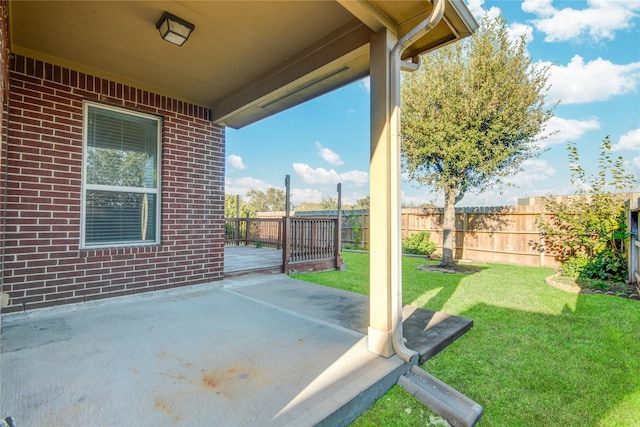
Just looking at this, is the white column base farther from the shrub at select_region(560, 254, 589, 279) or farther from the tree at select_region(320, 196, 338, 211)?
Result: the tree at select_region(320, 196, 338, 211)

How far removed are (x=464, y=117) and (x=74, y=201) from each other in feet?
24.9

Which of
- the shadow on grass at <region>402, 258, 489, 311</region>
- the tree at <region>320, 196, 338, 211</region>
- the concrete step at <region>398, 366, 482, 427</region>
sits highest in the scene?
the tree at <region>320, 196, 338, 211</region>

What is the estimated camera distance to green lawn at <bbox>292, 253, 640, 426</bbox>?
1.83 meters

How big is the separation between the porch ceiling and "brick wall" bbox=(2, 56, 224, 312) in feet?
0.76

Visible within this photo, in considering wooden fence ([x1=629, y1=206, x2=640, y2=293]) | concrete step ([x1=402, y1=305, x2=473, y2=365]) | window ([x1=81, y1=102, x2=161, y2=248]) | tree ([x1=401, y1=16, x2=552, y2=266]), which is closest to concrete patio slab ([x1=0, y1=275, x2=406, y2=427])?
concrete step ([x1=402, y1=305, x2=473, y2=365])

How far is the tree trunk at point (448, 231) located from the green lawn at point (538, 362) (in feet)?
8.94

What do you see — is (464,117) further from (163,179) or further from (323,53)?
(163,179)

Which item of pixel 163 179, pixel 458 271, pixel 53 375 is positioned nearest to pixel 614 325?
pixel 458 271

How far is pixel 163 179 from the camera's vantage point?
12.6ft

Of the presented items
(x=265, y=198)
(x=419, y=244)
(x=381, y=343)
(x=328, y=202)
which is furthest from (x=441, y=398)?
(x=265, y=198)

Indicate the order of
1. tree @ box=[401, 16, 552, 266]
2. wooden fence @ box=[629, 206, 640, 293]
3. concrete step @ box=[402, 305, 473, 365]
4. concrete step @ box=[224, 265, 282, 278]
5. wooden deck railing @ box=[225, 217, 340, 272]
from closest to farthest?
concrete step @ box=[402, 305, 473, 365]
concrete step @ box=[224, 265, 282, 278]
wooden fence @ box=[629, 206, 640, 293]
wooden deck railing @ box=[225, 217, 340, 272]
tree @ box=[401, 16, 552, 266]

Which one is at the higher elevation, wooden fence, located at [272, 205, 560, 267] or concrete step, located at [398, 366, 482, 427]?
wooden fence, located at [272, 205, 560, 267]

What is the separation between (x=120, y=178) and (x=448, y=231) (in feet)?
23.4

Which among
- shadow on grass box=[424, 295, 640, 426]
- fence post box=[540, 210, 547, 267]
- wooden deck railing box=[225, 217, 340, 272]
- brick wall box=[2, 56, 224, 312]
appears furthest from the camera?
fence post box=[540, 210, 547, 267]
